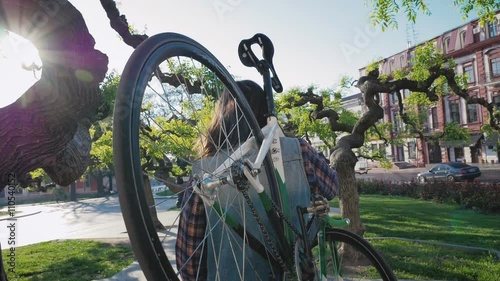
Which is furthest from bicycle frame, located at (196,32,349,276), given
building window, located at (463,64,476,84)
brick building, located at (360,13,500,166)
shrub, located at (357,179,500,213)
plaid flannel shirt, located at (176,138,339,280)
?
building window, located at (463,64,476,84)

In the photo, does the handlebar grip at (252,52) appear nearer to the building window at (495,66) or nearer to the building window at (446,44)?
the building window at (495,66)

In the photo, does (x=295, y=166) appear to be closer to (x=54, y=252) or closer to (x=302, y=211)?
(x=302, y=211)

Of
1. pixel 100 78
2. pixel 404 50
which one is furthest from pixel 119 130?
pixel 404 50

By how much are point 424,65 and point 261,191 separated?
252 inches

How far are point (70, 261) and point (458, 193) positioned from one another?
44.2 feet

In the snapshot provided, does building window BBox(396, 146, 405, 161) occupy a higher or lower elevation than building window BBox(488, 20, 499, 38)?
lower

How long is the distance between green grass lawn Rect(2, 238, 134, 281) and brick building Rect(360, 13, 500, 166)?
2636 cm

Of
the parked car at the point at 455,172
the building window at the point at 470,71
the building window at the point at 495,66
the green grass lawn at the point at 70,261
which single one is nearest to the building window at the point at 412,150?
the building window at the point at 470,71

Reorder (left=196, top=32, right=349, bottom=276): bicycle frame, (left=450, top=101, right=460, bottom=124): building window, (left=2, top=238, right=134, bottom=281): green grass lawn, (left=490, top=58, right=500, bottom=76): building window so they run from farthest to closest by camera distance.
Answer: (left=450, top=101, right=460, bottom=124): building window, (left=490, top=58, right=500, bottom=76): building window, (left=2, top=238, right=134, bottom=281): green grass lawn, (left=196, top=32, right=349, bottom=276): bicycle frame

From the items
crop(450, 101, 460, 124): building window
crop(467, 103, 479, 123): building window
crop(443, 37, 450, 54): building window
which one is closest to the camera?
crop(467, 103, 479, 123): building window

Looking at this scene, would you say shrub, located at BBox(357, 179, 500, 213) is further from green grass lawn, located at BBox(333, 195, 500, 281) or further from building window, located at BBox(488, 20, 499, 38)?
building window, located at BBox(488, 20, 499, 38)

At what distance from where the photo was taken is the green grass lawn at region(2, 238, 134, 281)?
267 inches

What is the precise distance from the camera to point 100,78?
281 centimetres

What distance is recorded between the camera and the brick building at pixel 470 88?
32.9 metres
